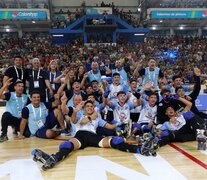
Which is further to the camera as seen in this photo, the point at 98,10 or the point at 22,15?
the point at 22,15

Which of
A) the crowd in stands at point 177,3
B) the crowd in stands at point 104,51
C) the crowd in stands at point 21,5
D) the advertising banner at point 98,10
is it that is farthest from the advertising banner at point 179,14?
the crowd in stands at point 21,5

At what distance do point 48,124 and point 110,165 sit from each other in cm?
192

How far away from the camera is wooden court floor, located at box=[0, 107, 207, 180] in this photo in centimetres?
313

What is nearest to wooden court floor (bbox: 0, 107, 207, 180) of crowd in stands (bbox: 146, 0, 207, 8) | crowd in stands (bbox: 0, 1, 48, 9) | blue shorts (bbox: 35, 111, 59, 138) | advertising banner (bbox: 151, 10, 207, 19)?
blue shorts (bbox: 35, 111, 59, 138)

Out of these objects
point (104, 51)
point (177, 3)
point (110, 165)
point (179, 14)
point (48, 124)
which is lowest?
point (110, 165)

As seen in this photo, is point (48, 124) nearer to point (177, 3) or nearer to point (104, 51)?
point (104, 51)

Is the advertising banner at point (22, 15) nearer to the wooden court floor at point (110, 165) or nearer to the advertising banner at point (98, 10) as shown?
the advertising banner at point (98, 10)

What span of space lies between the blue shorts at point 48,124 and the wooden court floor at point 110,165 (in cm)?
49

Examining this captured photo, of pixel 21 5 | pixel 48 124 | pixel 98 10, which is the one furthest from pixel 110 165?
pixel 21 5

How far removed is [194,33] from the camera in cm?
2817

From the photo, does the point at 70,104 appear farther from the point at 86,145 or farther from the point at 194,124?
the point at 194,124

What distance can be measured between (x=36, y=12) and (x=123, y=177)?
69.9ft

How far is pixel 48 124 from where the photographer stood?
4980mm

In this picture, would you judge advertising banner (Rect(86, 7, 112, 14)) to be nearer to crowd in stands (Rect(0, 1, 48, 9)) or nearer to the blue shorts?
crowd in stands (Rect(0, 1, 48, 9))
